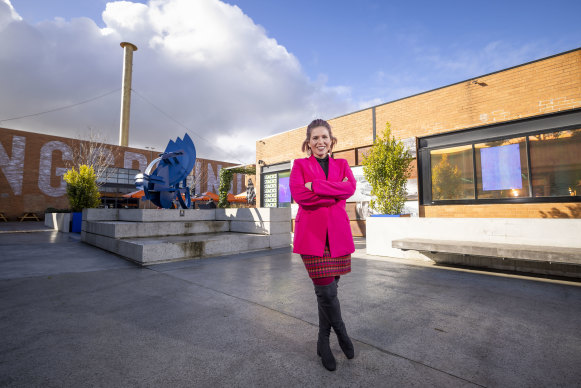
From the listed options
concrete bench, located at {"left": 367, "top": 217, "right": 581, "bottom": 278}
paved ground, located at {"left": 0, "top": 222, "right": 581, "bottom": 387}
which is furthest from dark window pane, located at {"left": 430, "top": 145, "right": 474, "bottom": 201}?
paved ground, located at {"left": 0, "top": 222, "right": 581, "bottom": 387}

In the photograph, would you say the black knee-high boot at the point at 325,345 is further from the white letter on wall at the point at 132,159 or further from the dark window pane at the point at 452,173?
the white letter on wall at the point at 132,159

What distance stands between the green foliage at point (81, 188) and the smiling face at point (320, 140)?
15065 millimetres

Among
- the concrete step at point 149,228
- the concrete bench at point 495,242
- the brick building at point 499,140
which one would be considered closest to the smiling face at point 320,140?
the concrete bench at point 495,242

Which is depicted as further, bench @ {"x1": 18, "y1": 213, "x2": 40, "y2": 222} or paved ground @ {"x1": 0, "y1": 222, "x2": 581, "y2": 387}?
bench @ {"x1": 18, "y1": 213, "x2": 40, "y2": 222}

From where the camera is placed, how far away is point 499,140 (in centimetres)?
837

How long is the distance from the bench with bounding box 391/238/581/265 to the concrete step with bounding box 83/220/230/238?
5.69 metres

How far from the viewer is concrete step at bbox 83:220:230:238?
702 cm

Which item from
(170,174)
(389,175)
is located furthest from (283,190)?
(389,175)

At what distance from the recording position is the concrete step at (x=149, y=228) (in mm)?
7020

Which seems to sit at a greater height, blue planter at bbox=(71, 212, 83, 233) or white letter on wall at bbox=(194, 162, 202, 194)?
white letter on wall at bbox=(194, 162, 202, 194)

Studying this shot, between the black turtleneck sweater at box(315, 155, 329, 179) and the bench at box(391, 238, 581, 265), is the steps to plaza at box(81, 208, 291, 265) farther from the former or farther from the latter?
the black turtleneck sweater at box(315, 155, 329, 179)

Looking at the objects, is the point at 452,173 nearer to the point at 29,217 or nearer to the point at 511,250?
the point at 511,250

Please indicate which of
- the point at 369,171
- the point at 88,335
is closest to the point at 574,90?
the point at 369,171

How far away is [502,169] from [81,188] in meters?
17.5
